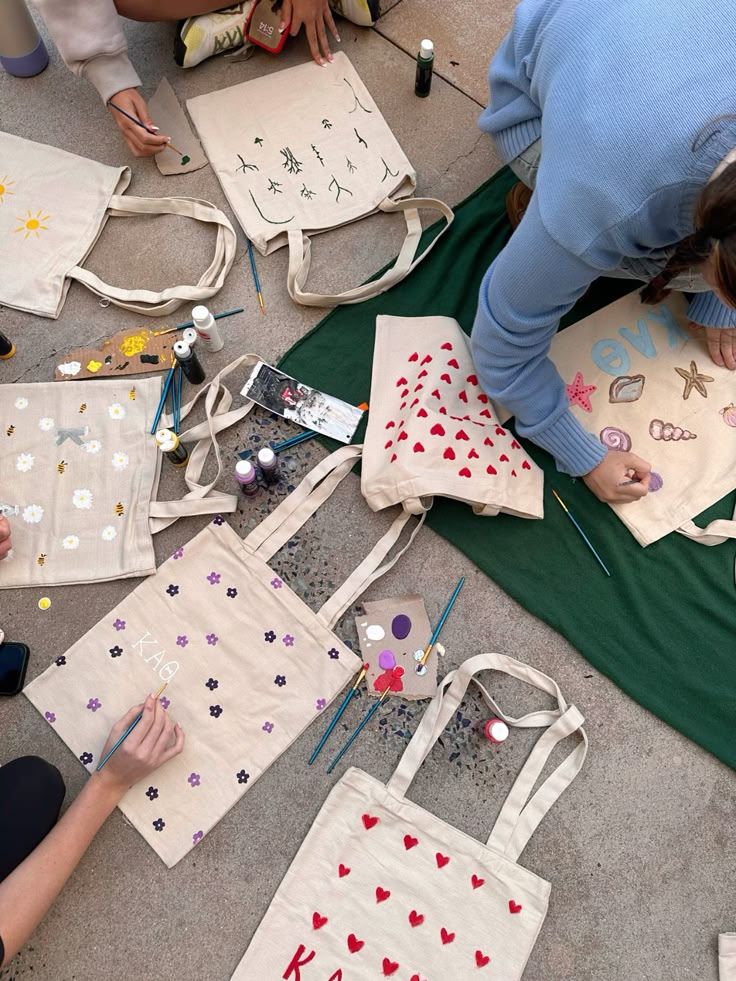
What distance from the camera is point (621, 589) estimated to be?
1423 mm

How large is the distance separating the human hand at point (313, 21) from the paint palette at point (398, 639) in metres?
1.49

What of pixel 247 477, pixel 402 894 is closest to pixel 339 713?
pixel 402 894

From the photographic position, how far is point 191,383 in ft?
5.02

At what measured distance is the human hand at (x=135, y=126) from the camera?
1660 mm

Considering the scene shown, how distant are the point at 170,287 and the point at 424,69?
0.88 meters

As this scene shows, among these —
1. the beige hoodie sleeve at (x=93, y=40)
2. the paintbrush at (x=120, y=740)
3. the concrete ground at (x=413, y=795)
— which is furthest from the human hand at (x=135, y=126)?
the paintbrush at (x=120, y=740)

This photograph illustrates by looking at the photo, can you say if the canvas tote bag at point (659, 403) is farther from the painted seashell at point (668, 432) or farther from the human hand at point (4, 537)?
the human hand at point (4, 537)

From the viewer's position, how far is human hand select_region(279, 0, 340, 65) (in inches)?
68.8

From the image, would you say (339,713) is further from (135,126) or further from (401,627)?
(135,126)

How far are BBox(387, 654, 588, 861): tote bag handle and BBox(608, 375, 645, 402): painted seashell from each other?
64cm

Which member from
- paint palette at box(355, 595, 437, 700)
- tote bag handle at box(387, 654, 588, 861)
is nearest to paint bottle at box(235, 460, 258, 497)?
paint palette at box(355, 595, 437, 700)

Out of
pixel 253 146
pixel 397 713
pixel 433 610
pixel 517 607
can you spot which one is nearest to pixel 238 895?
pixel 397 713

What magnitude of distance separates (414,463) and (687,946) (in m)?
1.06

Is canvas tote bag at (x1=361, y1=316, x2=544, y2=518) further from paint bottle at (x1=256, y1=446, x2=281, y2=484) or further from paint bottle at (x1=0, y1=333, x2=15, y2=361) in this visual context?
paint bottle at (x1=0, y1=333, x2=15, y2=361)
